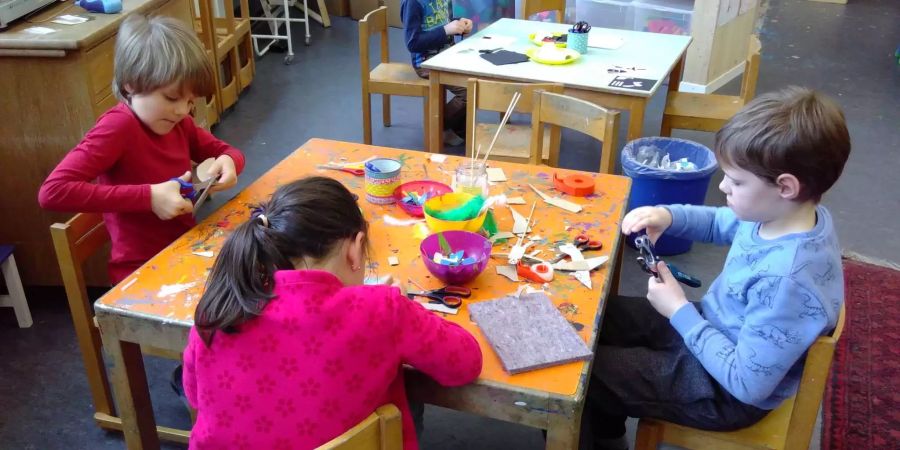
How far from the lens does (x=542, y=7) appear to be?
4.20 m

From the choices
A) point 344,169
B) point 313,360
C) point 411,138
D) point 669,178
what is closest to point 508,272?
point 313,360

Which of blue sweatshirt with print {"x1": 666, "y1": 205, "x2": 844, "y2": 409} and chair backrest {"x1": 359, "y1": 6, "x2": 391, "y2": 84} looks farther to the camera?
chair backrest {"x1": 359, "y1": 6, "x2": 391, "y2": 84}

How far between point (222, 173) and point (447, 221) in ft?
2.09

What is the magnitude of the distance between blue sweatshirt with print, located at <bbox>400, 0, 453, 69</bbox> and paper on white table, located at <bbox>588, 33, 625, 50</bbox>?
74 centimetres

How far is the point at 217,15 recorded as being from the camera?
15.2 ft

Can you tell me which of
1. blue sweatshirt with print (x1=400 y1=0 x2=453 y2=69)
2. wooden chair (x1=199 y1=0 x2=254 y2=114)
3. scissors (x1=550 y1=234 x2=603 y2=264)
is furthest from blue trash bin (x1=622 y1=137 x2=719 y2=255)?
wooden chair (x1=199 y1=0 x2=254 y2=114)

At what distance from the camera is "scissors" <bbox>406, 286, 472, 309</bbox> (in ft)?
4.40

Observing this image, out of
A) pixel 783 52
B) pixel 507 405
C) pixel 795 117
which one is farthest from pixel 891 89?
pixel 507 405

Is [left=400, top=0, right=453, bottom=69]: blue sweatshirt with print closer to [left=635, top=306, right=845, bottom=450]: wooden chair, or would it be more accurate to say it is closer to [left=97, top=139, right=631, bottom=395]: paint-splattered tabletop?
[left=97, top=139, right=631, bottom=395]: paint-splattered tabletop

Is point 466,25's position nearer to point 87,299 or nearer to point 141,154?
point 141,154

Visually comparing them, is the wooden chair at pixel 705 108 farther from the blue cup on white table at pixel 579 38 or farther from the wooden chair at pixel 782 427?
the wooden chair at pixel 782 427

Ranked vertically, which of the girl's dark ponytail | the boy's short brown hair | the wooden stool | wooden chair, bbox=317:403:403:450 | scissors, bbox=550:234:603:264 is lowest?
the wooden stool

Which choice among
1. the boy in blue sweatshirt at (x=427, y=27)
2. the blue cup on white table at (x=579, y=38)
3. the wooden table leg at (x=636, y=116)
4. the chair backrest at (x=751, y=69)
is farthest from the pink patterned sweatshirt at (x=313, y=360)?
the boy in blue sweatshirt at (x=427, y=27)

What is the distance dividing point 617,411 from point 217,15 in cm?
400
